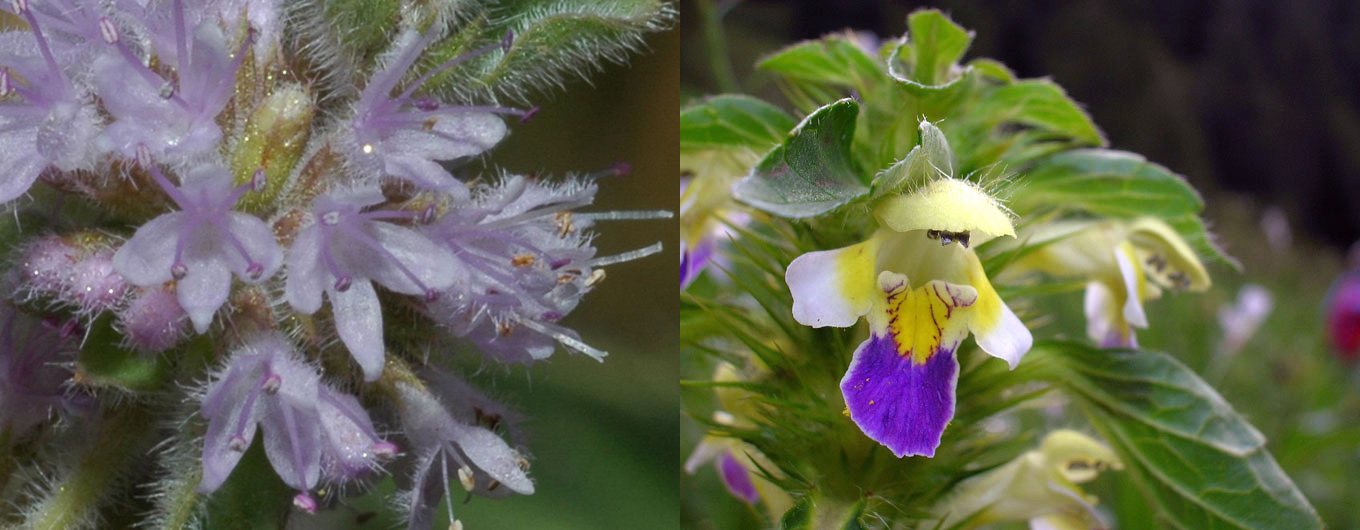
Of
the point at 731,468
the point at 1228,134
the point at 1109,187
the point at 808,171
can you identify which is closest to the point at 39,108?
the point at 808,171

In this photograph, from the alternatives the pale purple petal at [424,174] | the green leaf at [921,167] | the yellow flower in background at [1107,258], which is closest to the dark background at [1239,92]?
the yellow flower in background at [1107,258]

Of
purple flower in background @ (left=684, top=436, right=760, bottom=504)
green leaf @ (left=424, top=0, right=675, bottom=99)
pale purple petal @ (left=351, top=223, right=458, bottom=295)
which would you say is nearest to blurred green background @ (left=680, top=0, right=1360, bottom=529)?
purple flower in background @ (left=684, top=436, right=760, bottom=504)

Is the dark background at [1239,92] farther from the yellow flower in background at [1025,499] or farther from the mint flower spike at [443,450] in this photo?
the mint flower spike at [443,450]

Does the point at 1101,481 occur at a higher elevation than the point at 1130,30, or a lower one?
lower

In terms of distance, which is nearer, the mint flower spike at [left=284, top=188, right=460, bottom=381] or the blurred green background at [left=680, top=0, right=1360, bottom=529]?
the mint flower spike at [left=284, top=188, right=460, bottom=381]

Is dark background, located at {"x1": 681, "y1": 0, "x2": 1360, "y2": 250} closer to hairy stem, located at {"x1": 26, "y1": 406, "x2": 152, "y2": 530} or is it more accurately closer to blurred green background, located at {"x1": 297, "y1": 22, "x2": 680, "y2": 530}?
blurred green background, located at {"x1": 297, "y1": 22, "x2": 680, "y2": 530}

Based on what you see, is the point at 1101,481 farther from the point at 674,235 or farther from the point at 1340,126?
the point at 1340,126

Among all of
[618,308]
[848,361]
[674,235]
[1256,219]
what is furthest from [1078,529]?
[1256,219]
